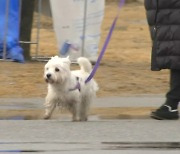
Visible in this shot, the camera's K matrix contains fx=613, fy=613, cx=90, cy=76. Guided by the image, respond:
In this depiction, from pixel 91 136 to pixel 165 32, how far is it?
193 centimetres

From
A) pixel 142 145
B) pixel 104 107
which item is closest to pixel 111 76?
pixel 104 107

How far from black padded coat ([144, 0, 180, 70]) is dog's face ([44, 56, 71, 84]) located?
126cm

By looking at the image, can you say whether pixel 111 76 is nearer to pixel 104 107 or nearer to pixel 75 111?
pixel 104 107

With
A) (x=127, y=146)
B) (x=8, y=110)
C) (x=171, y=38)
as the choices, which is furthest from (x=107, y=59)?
(x=127, y=146)

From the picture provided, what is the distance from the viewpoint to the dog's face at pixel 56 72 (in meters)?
8.49

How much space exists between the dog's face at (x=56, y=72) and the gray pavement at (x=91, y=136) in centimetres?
59

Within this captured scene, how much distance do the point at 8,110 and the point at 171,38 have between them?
3.06 meters

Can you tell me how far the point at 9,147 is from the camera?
697cm

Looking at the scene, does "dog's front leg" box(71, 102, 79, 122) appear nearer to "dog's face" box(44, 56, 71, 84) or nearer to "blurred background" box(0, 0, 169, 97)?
"dog's face" box(44, 56, 71, 84)

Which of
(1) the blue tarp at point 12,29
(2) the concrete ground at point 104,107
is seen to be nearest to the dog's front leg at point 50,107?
(2) the concrete ground at point 104,107

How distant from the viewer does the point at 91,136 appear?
756 centimetres

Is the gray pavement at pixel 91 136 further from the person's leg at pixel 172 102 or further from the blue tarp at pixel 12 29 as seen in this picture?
the blue tarp at pixel 12 29

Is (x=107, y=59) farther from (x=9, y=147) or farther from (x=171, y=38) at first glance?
(x=9, y=147)

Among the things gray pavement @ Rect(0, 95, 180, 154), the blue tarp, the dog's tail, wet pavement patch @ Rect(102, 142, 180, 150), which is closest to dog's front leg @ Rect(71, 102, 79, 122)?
gray pavement @ Rect(0, 95, 180, 154)
